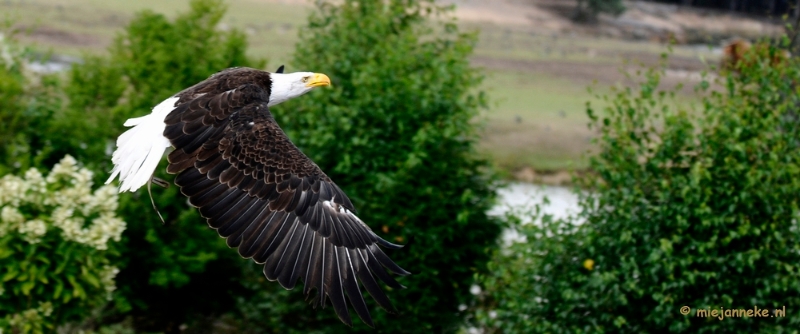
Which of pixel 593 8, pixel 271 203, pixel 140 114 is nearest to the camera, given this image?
pixel 271 203

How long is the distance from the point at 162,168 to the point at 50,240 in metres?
1.78

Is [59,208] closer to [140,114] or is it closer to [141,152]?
[141,152]

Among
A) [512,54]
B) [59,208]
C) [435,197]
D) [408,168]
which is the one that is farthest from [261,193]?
[512,54]

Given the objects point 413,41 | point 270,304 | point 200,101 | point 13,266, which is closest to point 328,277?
point 200,101

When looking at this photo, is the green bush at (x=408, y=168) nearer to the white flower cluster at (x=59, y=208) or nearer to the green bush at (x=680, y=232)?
the green bush at (x=680, y=232)

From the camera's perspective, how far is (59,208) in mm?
7816

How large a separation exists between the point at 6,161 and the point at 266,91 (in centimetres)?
350

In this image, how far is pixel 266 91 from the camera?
6980mm

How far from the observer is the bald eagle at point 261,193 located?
19.9ft

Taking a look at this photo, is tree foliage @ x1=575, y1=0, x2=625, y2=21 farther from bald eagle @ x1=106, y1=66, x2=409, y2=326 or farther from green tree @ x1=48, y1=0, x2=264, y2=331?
bald eagle @ x1=106, y1=66, x2=409, y2=326

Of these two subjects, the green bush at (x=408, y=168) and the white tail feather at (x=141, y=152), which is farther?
the green bush at (x=408, y=168)

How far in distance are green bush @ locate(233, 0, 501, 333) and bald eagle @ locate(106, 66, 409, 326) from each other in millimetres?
3044

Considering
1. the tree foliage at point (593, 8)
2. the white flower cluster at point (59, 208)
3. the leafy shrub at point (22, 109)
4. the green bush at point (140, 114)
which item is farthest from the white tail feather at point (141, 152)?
the tree foliage at point (593, 8)

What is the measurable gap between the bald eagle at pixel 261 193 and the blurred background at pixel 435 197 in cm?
198
